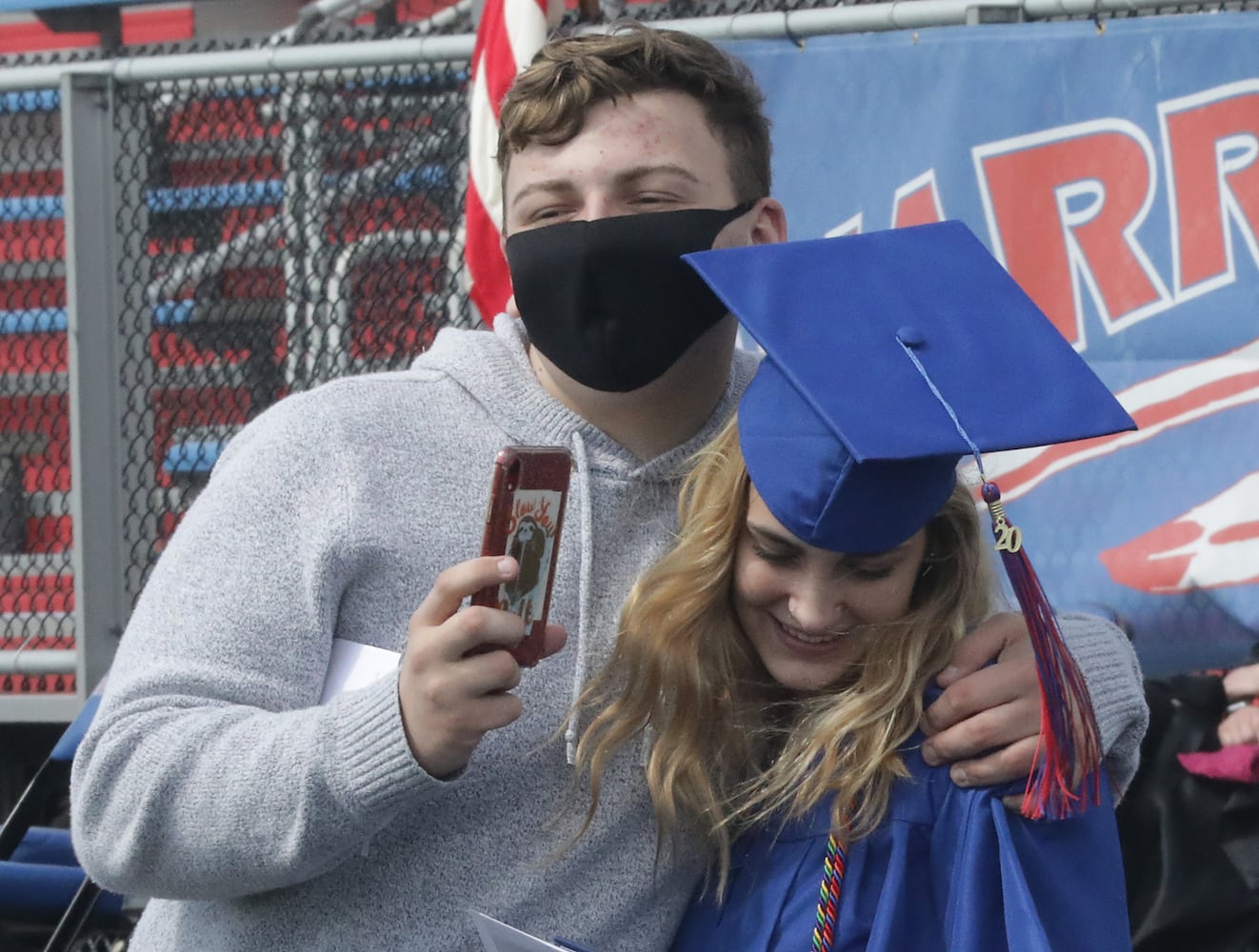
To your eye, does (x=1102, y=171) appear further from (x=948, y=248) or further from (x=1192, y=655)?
(x=948, y=248)

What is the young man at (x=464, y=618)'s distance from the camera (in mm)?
1549

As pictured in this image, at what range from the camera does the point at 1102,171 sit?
2.99 m

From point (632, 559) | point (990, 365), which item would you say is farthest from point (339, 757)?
point (990, 365)

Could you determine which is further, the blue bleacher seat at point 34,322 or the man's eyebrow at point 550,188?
the blue bleacher seat at point 34,322

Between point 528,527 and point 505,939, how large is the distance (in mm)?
453

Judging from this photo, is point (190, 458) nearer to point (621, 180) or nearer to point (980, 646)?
point (621, 180)

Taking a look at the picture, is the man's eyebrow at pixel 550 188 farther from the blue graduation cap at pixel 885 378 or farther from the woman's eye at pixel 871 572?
the woman's eye at pixel 871 572

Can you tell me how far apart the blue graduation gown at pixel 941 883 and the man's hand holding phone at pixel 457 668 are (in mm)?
506

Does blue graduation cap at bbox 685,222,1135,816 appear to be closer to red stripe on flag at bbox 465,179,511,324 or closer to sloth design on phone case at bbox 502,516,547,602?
sloth design on phone case at bbox 502,516,547,602

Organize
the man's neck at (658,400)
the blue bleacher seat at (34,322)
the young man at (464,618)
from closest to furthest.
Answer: the young man at (464,618) < the man's neck at (658,400) < the blue bleacher seat at (34,322)

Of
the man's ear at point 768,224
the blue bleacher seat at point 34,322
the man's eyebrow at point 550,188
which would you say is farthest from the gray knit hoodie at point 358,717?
the blue bleacher seat at point 34,322

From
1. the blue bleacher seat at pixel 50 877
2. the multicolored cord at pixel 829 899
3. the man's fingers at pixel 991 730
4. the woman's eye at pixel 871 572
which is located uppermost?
the woman's eye at pixel 871 572

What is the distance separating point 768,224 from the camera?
204 cm

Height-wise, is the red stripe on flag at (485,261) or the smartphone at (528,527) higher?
the red stripe on flag at (485,261)
